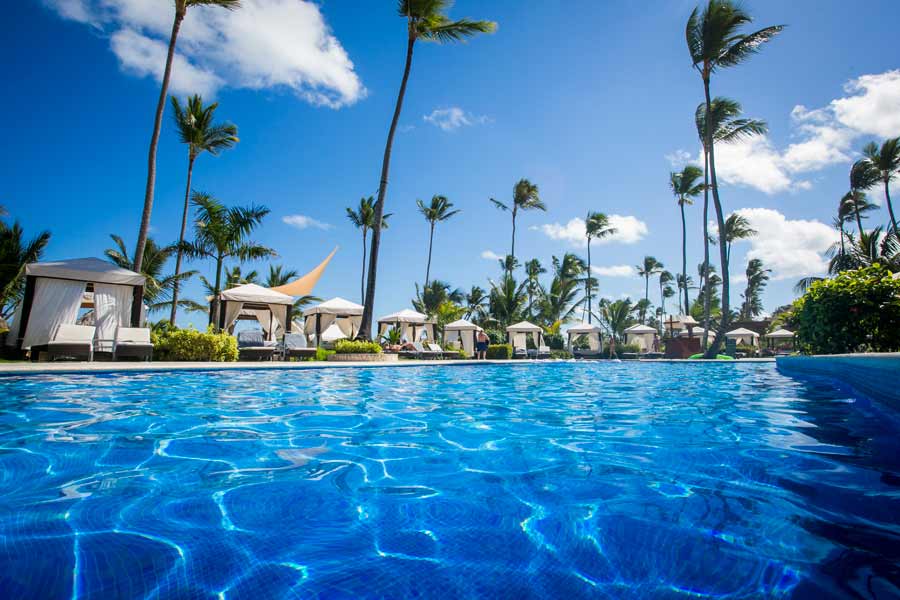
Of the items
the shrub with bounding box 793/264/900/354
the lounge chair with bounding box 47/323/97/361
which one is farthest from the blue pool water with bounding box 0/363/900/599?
the lounge chair with bounding box 47/323/97/361

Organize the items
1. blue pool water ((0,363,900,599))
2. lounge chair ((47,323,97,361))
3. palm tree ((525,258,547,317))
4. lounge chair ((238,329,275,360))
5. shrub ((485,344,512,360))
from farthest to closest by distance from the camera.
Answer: palm tree ((525,258,547,317)), shrub ((485,344,512,360)), lounge chair ((238,329,275,360)), lounge chair ((47,323,97,361)), blue pool water ((0,363,900,599))

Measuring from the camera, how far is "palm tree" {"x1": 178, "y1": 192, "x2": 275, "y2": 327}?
1609 centimetres

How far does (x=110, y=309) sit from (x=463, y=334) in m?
17.1

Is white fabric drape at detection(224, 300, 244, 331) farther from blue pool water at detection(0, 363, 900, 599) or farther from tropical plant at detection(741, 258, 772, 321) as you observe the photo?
tropical plant at detection(741, 258, 772, 321)

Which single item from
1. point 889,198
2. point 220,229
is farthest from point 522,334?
point 889,198

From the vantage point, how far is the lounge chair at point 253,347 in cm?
1337

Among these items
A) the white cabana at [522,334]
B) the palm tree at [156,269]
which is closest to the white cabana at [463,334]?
the white cabana at [522,334]

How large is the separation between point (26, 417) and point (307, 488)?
379 centimetres

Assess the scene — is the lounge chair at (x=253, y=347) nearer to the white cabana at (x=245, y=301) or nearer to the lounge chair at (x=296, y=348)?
the lounge chair at (x=296, y=348)

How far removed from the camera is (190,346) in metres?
11.8

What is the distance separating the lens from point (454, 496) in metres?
2.24

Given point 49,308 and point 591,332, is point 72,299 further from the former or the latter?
point 591,332

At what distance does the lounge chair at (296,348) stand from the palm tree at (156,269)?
5.18 metres

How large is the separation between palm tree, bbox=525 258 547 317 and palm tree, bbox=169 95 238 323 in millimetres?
23918
